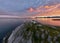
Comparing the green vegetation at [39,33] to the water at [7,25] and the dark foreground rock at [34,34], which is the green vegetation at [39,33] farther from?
the water at [7,25]

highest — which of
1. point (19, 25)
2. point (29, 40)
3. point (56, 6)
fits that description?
point (56, 6)

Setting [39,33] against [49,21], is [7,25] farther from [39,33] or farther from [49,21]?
[49,21]

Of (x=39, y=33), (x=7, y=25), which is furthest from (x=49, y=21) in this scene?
(x=7, y=25)

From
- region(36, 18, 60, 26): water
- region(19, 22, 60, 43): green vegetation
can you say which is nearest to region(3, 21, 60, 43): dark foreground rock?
region(19, 22, 60, 43): green vegetation

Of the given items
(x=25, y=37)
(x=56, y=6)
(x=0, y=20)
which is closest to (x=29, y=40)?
(x=25, y=37)

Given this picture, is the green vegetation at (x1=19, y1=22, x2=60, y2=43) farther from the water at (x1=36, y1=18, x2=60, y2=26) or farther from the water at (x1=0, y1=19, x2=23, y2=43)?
the water at (x1=0, y1=19, x2=23, y2=43)

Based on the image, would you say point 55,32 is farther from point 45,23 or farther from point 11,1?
point 11,1

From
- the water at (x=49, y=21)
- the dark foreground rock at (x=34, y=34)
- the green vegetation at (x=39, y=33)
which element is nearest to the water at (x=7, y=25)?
the dark foreground rock at (x=34, y=34)

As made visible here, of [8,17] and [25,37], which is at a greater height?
[8,17]
